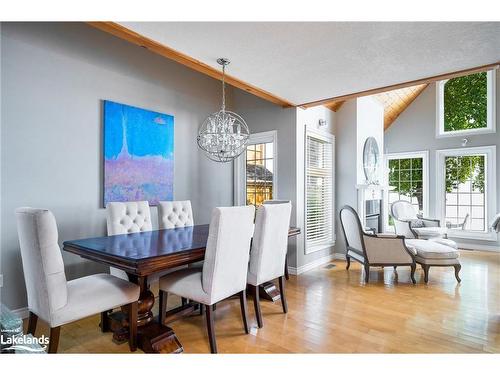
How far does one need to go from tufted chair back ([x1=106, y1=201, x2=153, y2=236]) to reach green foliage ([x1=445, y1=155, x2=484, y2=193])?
20.9ft

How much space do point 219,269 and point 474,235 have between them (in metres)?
6.19

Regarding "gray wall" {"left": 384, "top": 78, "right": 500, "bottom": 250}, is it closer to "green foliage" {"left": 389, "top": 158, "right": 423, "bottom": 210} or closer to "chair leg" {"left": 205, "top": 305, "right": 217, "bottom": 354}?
"green foliage" {"left": 389, "top": 158, "right": 423, "bottom": 210}

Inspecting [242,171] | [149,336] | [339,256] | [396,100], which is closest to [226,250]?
[149,336]

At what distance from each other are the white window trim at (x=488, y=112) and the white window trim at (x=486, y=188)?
34cm

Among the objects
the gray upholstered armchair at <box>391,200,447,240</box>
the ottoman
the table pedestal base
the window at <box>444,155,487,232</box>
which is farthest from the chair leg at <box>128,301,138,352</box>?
the window at <box>444,155,487,232</box>

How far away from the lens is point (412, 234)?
5250 mm

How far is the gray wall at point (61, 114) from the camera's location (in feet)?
8.41

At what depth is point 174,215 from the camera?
345cm

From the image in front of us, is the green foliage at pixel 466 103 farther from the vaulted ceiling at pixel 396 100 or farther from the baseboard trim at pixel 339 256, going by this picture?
the baseboard trim at pixel 339 256

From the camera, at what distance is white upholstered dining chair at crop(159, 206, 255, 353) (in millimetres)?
2098

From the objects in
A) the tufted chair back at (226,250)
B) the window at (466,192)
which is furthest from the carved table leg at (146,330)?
the window at (466,192)
